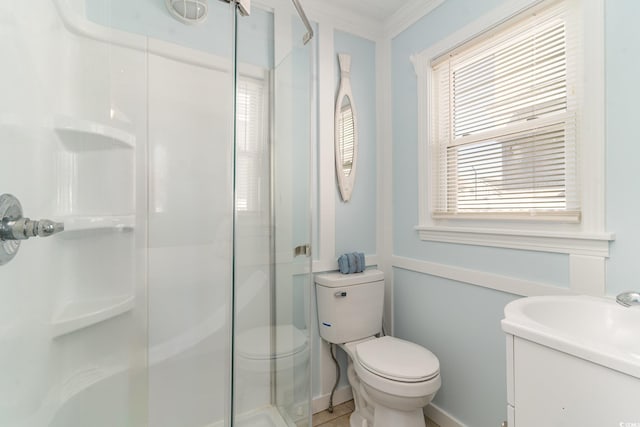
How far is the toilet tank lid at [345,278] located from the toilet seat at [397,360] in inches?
13.0

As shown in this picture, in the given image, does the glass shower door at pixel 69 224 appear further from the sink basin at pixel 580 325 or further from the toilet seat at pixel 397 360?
the sink basin at pixel 580 325

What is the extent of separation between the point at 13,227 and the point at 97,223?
378 mm

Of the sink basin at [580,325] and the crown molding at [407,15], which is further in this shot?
the crown molding at [407,15]

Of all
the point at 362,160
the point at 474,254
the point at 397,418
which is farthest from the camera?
the point at 362,160

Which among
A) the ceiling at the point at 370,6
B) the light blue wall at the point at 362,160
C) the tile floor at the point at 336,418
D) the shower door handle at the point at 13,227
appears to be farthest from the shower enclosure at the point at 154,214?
the ceiling at the point at 370,6

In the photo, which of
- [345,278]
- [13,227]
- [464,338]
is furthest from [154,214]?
[464,338]

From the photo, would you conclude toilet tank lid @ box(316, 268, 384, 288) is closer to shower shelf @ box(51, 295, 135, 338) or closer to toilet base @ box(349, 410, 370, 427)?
toilet base @ box(349, 410, 370, 427)

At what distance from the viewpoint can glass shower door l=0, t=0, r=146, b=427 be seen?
670 millimetres

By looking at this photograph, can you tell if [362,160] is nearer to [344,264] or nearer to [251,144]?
[344,264]

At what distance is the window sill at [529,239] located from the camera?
1.02 metres

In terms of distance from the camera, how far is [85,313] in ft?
2.93

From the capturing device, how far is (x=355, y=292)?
5.44 feet

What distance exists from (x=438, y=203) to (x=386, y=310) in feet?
2.63

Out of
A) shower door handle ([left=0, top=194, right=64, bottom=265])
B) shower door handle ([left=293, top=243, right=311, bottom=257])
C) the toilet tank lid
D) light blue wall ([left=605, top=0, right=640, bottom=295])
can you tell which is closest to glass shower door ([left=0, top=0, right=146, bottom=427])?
shower door handle ([left=0, top=194, right=64, bottom=265])
